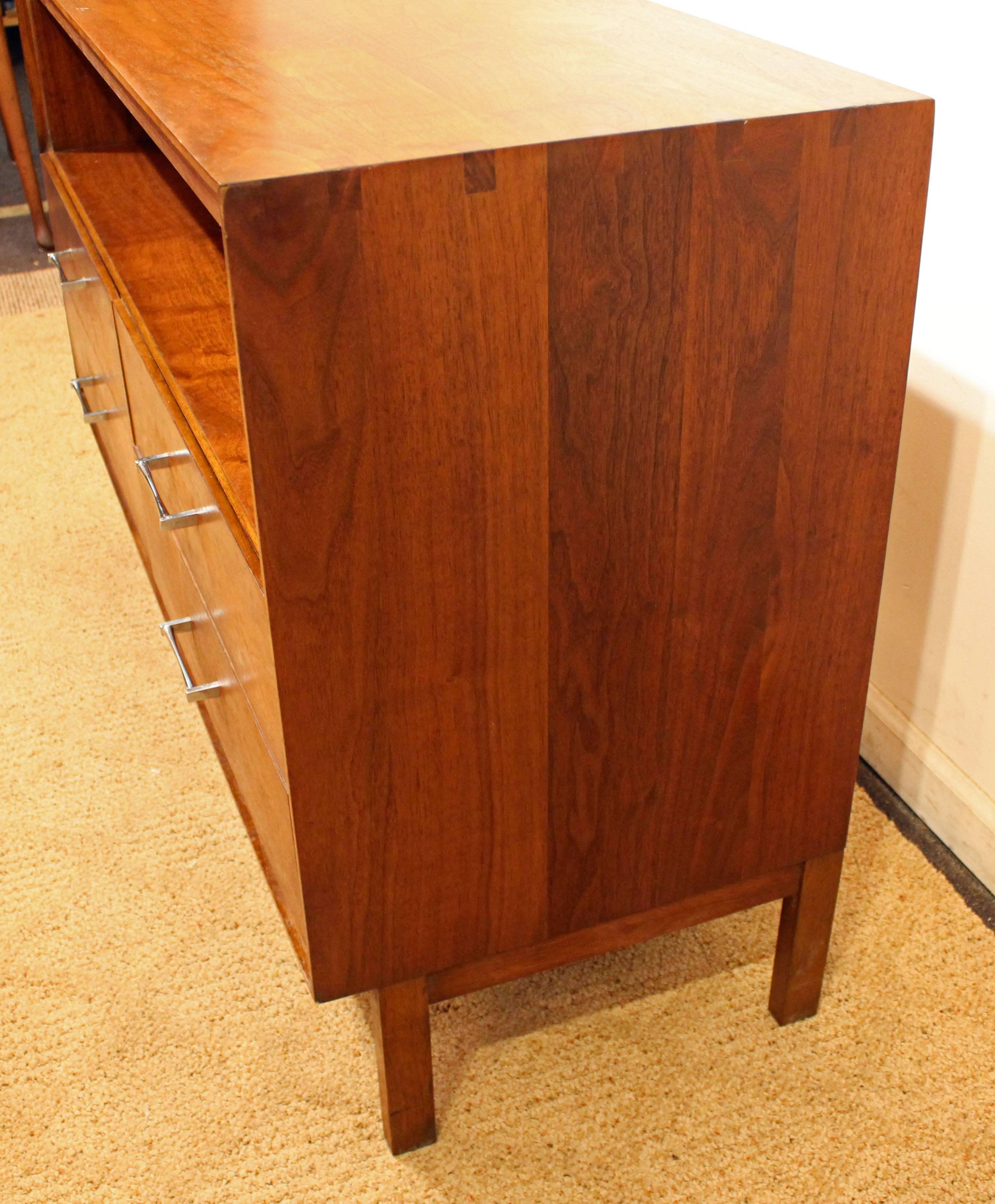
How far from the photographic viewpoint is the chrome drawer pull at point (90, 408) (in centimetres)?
157

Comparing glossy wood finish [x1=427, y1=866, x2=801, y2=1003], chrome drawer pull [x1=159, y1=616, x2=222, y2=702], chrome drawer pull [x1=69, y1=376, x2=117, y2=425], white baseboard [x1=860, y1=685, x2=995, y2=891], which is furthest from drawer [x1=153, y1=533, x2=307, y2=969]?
white baseboard [x1=860, y1=685, x2=995, y2=891]

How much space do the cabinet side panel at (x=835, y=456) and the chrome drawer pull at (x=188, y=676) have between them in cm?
48

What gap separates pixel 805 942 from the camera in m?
→ 1.07

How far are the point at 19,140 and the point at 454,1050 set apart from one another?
2171 millimetres

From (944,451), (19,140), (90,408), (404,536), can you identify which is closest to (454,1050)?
(404,536)

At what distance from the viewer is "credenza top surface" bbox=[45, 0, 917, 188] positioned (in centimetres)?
70

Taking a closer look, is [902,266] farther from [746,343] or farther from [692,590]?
[692,590]

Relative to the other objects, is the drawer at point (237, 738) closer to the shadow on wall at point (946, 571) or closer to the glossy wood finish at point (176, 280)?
the glossy wood finish at point (176, 280)

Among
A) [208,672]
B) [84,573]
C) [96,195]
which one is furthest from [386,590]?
[84,573]

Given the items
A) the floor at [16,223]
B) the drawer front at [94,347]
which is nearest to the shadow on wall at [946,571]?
the drawer front at [94,347]

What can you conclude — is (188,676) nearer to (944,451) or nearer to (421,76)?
(421,76)

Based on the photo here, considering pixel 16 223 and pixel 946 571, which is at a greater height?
pixel 946 571

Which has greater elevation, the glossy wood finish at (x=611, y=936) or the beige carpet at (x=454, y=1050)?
the glossy wood finish at (x=611, y=936)

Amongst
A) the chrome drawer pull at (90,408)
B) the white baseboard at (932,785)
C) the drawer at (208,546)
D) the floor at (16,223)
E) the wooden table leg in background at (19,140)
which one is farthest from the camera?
the floor at (16,223)
